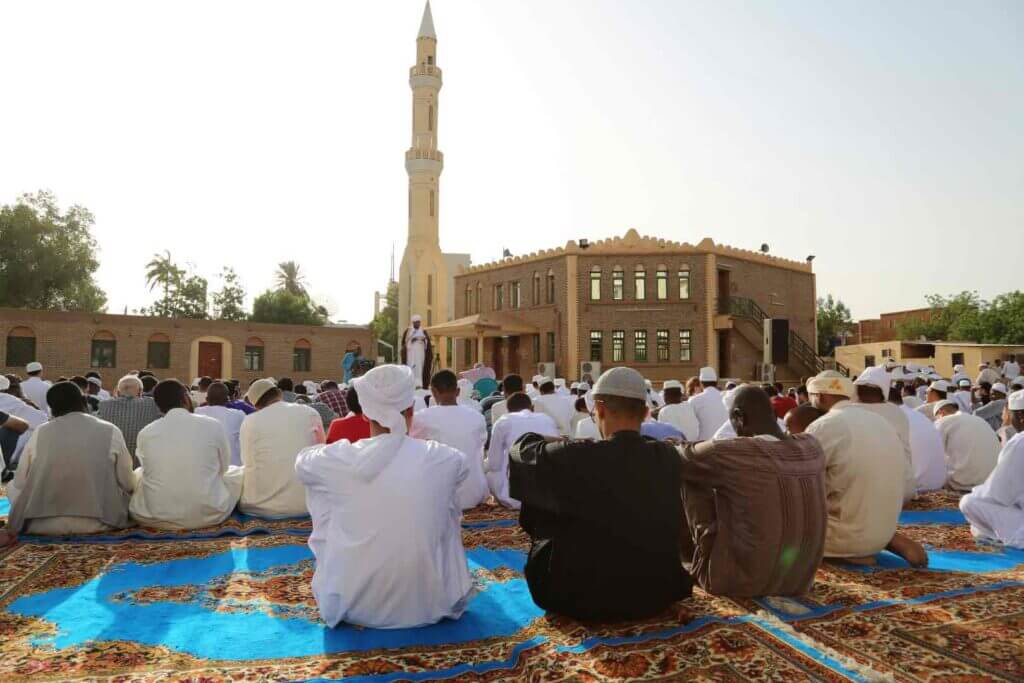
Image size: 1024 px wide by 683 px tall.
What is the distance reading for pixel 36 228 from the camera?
31031 millimetres

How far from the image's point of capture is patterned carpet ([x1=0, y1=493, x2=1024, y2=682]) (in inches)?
105

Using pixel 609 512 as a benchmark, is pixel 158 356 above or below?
above

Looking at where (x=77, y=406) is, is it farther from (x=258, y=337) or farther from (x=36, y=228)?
(x=36, y=228)

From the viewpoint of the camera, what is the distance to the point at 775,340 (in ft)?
66.0

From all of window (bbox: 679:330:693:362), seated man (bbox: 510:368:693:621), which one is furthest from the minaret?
seated man (bbox: 510:368:693:621)

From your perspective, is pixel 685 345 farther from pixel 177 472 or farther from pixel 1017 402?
pixel 177 472

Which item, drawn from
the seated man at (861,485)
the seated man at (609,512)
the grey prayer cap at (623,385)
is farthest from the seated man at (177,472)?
the seated man at (861,485)

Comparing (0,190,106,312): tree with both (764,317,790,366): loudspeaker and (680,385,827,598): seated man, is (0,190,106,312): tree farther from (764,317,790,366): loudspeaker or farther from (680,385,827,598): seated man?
(680,385,827,598): seated man

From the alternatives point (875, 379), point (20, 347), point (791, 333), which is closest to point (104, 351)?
point (20, 347)

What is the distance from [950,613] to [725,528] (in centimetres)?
107

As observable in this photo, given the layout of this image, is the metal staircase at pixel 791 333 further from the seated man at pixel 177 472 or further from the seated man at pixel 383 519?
the seated man at pixel 383 519

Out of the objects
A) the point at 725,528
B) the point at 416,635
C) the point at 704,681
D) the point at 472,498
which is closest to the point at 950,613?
the point at 725,528

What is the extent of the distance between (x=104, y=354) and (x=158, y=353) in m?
1.85

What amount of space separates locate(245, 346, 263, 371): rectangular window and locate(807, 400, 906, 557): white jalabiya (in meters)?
28.4
